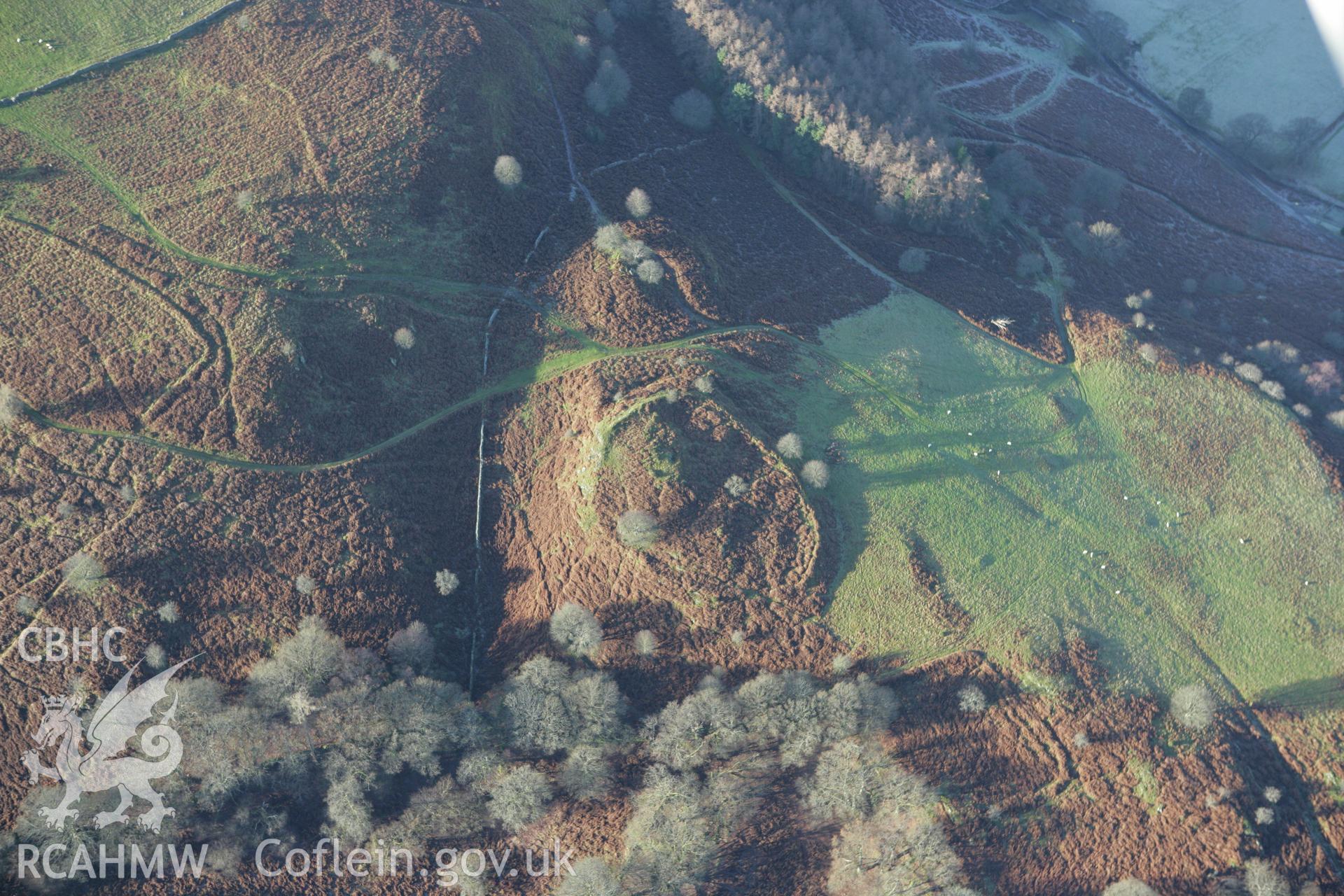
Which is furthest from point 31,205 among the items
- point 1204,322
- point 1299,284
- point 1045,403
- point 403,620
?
point 1299,284

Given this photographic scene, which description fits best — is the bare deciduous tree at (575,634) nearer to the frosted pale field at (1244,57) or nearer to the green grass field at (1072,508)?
the green grass field at (1072,508)

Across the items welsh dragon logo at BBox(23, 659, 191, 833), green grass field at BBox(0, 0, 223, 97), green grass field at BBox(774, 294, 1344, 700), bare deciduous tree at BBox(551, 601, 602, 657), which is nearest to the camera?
welsh dragon logo at BBox(23, 659, 191, 833)

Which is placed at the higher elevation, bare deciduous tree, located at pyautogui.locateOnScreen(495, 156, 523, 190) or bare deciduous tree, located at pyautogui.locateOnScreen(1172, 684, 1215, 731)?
bare deciduous tree, located at pyautogui.locateOnScreen(495, 156, 523, 190)

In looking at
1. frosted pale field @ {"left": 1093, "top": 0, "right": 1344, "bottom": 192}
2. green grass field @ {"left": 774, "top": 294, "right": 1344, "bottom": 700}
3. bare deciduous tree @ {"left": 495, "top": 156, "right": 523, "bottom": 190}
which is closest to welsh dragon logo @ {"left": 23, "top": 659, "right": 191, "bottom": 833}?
green grass field @ {"left": 774, "top": 294, "right": 1344, "bottom": 700}

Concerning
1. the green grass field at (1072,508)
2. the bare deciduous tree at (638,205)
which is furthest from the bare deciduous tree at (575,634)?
the bare deciduous tree at (638,205)

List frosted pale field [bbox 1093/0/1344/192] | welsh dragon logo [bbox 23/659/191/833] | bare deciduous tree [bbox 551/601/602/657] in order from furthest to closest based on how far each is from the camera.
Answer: frosted pale field [bbox 1093/0/1344/192], bare deciduous tree [bbox 551/601/602/657], welsh dragon logo [bbox 23/659/191/833]

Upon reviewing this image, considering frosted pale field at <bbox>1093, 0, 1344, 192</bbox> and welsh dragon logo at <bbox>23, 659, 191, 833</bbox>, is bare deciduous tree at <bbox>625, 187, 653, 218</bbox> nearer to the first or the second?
welsh dragon logo at <bbox>23, 659, 191, 833</bbox>

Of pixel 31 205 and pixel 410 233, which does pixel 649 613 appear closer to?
pixel 410 233

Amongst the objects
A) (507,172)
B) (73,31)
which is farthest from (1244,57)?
(73,31)
